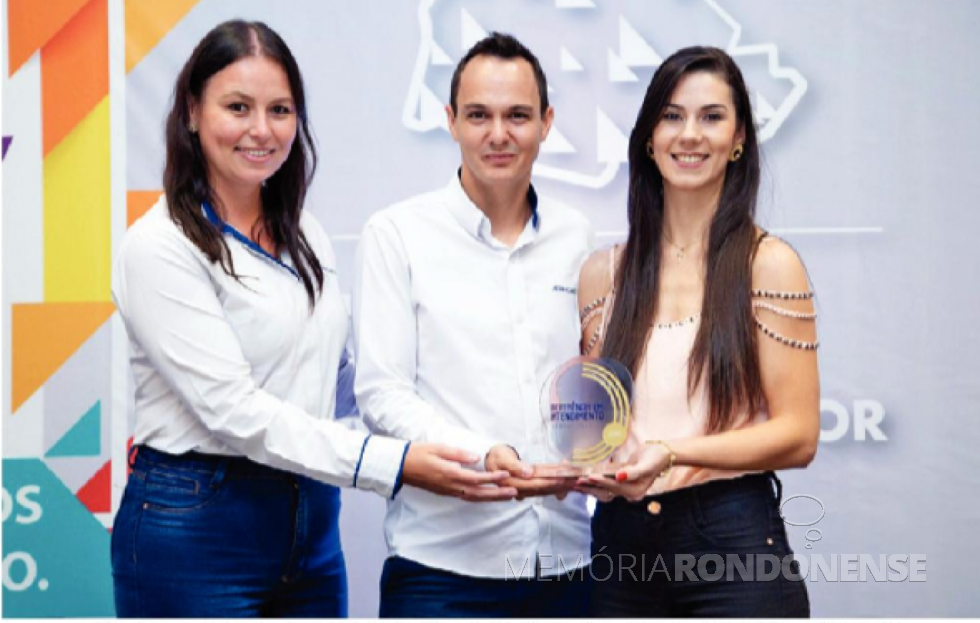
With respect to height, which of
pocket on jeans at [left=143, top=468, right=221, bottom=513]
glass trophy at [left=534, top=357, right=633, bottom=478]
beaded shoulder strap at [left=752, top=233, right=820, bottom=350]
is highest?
beaded shoulder strap at [left=752, top=233, right=820, bottom=350]

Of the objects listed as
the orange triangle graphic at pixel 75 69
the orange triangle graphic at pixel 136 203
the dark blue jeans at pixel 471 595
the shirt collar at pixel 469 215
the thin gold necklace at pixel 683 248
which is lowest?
the dark blue jeans at pixel 471 595

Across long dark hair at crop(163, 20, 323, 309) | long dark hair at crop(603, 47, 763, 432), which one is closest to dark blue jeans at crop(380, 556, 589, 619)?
long dark hair at crop(603, 47, 763, 432)

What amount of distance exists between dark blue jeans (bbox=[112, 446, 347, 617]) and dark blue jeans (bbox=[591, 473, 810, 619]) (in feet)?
2.08

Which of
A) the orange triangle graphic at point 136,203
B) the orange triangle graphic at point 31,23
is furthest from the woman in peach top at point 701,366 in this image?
the orange triangle graphic at point 31,23

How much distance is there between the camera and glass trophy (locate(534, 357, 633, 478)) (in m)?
2.07

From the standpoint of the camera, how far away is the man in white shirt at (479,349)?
7.24 feet

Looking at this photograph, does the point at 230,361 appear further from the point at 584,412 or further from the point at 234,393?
the point at 584,412

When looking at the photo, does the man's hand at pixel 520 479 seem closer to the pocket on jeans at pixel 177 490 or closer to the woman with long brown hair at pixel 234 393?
the woman with long brown hair at pixel 234 393

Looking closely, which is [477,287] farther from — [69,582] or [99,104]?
[69,582]

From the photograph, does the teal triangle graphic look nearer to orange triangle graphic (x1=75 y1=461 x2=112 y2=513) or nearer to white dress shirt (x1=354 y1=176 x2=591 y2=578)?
orange triangle graphic (x1=75 y1=461 x2=112 y2=513)

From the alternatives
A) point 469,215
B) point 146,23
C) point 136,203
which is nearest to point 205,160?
point 469,215

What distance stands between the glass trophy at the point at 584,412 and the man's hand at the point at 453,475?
95 mm

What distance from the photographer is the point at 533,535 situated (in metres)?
2.22

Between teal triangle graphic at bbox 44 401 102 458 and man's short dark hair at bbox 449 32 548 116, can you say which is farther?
teal triangle graphic at bbox 44 401 102 458
